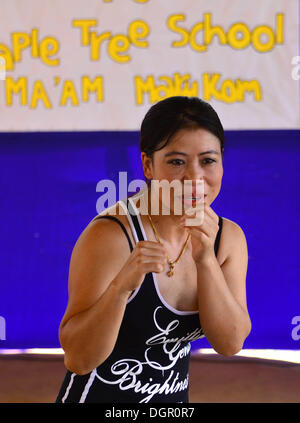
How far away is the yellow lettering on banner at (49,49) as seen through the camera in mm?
2883

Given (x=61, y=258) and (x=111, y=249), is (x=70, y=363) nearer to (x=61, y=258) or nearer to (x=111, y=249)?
(x=111, y=249)

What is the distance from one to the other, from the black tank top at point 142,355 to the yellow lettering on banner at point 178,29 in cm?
174

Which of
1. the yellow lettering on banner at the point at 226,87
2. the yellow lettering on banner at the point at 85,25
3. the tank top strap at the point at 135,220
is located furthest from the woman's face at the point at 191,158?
the yellow lettering on banner at the point at 85,25

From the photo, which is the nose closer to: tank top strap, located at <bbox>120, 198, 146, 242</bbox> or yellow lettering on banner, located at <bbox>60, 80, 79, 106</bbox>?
tank top strap, located at <bbox>120, 198, 146, 242</bbox>

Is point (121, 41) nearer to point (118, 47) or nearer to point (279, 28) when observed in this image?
point (118, 47)

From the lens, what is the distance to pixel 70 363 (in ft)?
4.05

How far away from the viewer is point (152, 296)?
125 centimetres

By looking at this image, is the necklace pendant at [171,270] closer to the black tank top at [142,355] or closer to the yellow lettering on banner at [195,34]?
the black tank top at [142,355]

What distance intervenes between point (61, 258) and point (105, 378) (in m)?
1.89

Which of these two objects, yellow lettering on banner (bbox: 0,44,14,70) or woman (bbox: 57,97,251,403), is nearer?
woman (bbox: 57,97,251,403)

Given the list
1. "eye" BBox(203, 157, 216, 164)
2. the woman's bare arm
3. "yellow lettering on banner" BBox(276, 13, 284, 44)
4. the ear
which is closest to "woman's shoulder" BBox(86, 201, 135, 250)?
the woman's bare arm

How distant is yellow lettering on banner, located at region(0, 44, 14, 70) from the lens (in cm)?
289

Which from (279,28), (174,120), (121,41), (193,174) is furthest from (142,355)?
(279,28)

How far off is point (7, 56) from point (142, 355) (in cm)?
206
